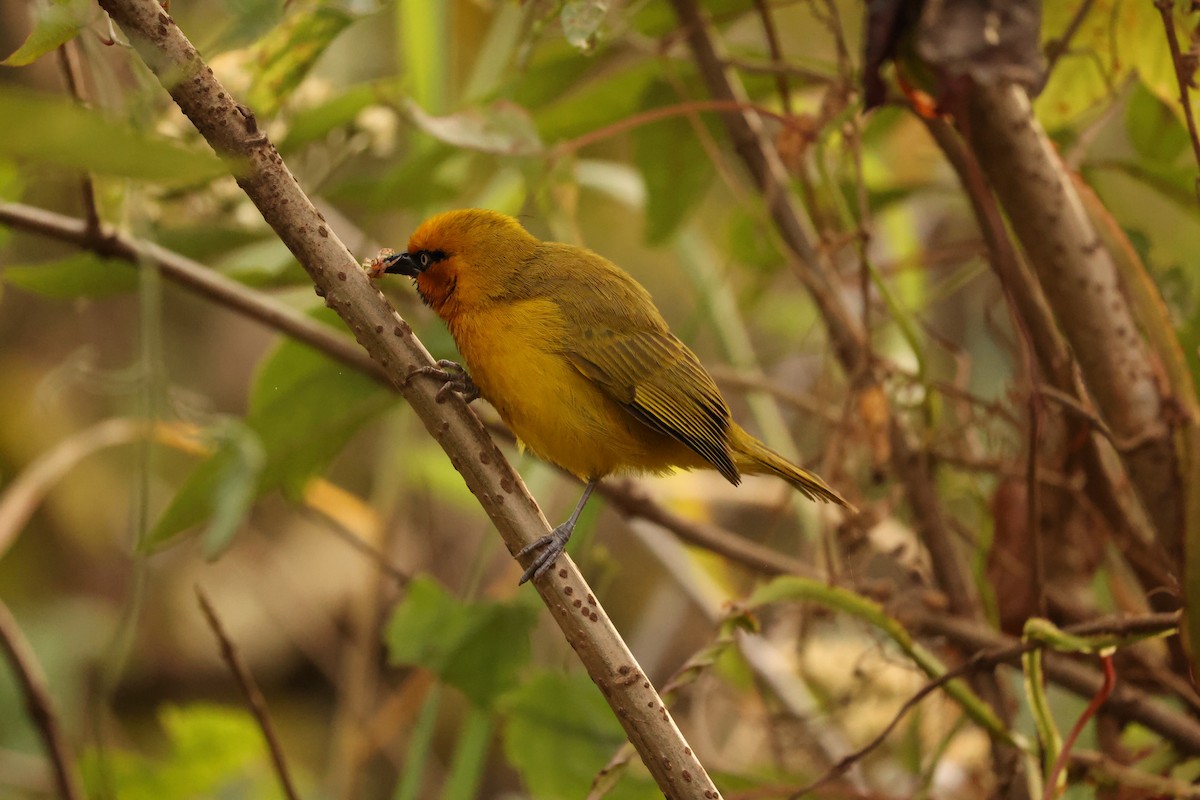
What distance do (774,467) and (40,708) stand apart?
1192 millimetres

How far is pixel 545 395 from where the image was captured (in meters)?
1.74

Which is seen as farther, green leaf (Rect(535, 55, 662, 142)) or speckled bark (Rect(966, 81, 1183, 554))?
green leaf (Rect(535, 55, 662, 142))

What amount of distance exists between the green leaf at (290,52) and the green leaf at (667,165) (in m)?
0.73

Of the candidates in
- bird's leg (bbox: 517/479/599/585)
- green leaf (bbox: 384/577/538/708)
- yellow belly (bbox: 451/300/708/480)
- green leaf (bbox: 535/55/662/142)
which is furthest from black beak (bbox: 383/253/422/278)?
bird's leg (bbox: 517/479/599/585)

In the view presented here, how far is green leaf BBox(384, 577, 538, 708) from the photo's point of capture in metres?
1.83

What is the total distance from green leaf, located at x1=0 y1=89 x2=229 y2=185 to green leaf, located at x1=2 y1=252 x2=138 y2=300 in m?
1.36

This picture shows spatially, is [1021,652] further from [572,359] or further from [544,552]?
[572,359]

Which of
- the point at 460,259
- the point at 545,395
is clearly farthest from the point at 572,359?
the point at 460,259

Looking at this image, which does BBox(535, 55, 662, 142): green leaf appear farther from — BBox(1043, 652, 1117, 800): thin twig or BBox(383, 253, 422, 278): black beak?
BBox(1043, 652, 1117, 800): thin twig

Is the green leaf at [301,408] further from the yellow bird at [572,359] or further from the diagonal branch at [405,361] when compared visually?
the diagonal branch at [405,361]

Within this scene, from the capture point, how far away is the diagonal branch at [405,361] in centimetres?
104

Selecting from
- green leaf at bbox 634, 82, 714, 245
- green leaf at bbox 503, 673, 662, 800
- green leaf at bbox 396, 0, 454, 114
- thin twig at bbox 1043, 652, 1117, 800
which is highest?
green leaf at bbox 396, 0, 454, 114

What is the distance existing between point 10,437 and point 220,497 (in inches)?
94.4

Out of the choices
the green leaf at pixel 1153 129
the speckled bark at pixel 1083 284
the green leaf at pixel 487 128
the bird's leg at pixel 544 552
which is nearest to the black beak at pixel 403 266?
the green leaf at pixel 487 128
